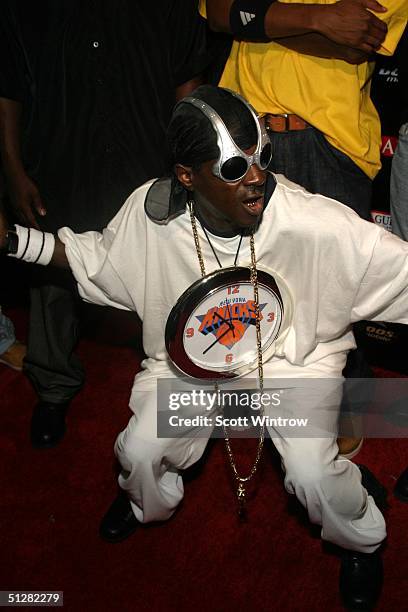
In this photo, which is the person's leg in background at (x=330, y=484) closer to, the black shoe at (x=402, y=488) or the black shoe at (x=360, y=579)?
the black shoe at (x=360, y=579)

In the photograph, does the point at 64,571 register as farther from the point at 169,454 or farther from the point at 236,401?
the point at 236,401

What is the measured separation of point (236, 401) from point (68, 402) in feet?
3.08

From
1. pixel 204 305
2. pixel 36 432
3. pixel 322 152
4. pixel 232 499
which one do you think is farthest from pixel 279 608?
pixel 322 152

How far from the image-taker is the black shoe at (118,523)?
2465 millimetres

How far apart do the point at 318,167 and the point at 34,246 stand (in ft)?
3.02

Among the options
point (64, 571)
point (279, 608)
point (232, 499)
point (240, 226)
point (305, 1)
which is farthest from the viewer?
point (232, 499)

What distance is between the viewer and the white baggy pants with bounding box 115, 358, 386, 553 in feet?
6.58

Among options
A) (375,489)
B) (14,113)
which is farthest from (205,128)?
(375,489)

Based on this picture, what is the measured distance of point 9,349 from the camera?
3270mm

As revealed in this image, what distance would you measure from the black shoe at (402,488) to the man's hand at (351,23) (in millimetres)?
1466

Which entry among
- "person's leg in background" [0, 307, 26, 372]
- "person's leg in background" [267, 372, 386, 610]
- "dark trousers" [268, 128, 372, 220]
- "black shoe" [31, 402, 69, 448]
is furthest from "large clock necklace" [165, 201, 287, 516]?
"person's leg in background" [0, 307, 26, 372]

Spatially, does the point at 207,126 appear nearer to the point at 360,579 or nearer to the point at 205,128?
the point at 205,128

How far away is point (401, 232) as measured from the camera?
7.71ft

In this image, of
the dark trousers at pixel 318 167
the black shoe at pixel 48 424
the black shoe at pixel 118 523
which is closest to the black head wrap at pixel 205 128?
the dark trousers at pixel 318 167
